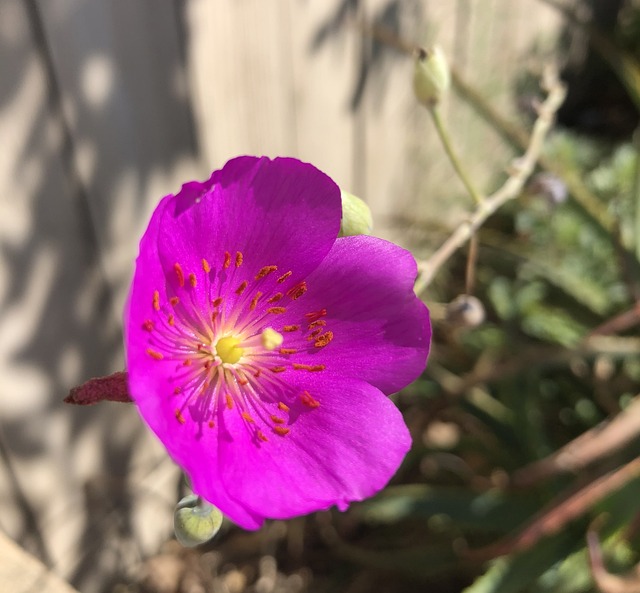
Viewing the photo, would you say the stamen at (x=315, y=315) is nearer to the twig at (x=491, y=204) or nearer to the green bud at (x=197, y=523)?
the twig at (x=491, y=204)

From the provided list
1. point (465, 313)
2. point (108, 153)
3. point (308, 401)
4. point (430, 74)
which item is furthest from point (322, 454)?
point (108, 153)

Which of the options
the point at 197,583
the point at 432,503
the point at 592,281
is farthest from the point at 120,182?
the point at 592,281

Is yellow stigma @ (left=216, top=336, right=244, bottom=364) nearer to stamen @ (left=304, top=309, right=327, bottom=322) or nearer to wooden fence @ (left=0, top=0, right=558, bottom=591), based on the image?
stamen @ (left=304, top=309, right=327, bottom=322)

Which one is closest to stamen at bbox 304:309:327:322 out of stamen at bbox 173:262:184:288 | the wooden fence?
stamen at bbox 173:262:184:288

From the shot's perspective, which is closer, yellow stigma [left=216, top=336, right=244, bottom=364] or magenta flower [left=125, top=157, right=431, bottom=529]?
magenta flower [left=125, top=157, right=431, bottom=529]

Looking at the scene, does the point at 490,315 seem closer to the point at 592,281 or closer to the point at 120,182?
the point at 592,281
